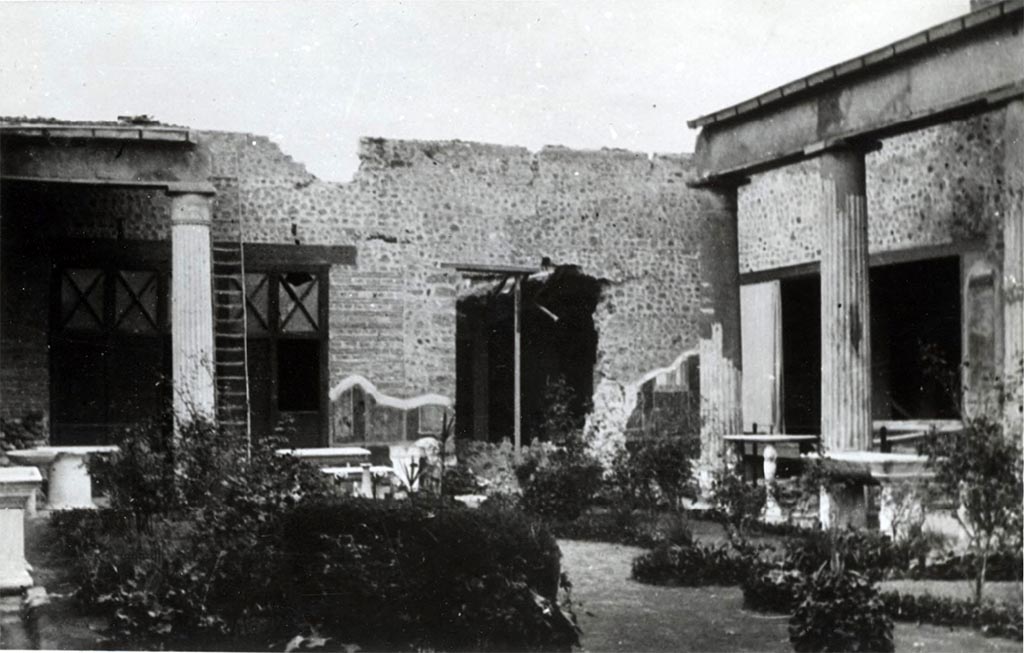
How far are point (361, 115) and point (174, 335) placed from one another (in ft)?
15.7

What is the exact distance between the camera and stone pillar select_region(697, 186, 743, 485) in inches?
522

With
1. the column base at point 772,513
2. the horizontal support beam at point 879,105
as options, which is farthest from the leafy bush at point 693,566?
the horizontal support beam at point 879,105

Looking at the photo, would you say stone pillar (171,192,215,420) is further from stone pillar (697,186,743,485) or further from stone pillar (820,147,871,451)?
stone pillar (820,147,871,451)

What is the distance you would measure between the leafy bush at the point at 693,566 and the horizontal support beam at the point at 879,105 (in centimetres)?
401

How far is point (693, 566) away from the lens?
8992mm

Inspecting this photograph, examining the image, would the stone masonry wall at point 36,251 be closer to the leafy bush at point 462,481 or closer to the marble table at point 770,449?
the leafy bush at point 462,481

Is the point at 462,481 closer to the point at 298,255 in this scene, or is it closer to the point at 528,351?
the point at 298,255

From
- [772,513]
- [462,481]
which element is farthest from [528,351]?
[772,513]

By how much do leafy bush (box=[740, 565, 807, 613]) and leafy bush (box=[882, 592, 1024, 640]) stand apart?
21.8 inches

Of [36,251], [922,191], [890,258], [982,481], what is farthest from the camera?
[36,251]

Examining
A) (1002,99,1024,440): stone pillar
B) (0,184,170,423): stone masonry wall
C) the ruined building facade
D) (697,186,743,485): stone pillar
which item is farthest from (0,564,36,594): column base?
(0,184,170,423): stone masonry wall

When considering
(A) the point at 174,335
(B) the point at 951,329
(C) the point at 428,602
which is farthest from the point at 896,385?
(C) the point at 428,602

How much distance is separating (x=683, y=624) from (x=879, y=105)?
17.3 ft

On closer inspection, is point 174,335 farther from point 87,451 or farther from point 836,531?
point 836,531
